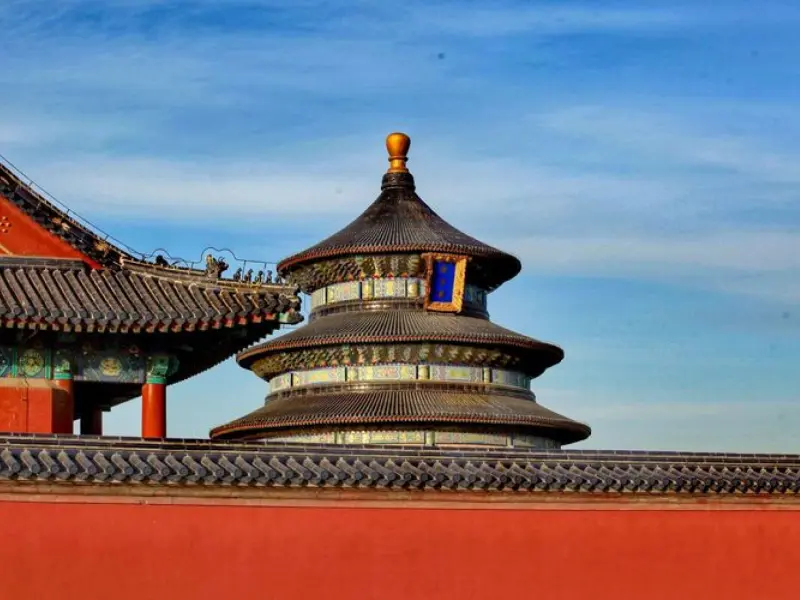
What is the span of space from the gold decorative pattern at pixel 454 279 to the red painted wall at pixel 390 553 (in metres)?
17.8

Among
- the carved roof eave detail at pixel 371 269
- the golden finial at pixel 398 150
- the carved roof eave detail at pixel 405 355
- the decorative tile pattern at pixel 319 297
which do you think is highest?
the golden finial at pixel 398 150

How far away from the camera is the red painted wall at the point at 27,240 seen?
2194cm

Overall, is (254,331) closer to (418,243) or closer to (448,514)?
(448,514)

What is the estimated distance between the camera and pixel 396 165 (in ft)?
137

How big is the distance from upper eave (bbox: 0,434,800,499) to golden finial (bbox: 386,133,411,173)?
68.8 feet

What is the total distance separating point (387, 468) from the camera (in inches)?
782

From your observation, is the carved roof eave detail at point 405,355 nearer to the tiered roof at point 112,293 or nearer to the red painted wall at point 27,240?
the tiered roof at point 112,293

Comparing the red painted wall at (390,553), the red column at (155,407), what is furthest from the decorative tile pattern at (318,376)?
the red painted wall at (390,553)

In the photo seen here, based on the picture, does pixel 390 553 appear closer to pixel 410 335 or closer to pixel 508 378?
pixel 410 335

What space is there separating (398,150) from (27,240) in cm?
2044

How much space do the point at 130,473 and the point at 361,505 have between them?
3.21 meters

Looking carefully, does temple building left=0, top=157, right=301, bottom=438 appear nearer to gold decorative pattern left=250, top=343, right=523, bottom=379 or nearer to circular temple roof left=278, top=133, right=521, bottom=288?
gold decorative pattern left=250, top=343, right=523, bottom=379

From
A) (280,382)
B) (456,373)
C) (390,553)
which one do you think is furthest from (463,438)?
(390,553)

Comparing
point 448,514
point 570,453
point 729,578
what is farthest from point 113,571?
point 729,578
